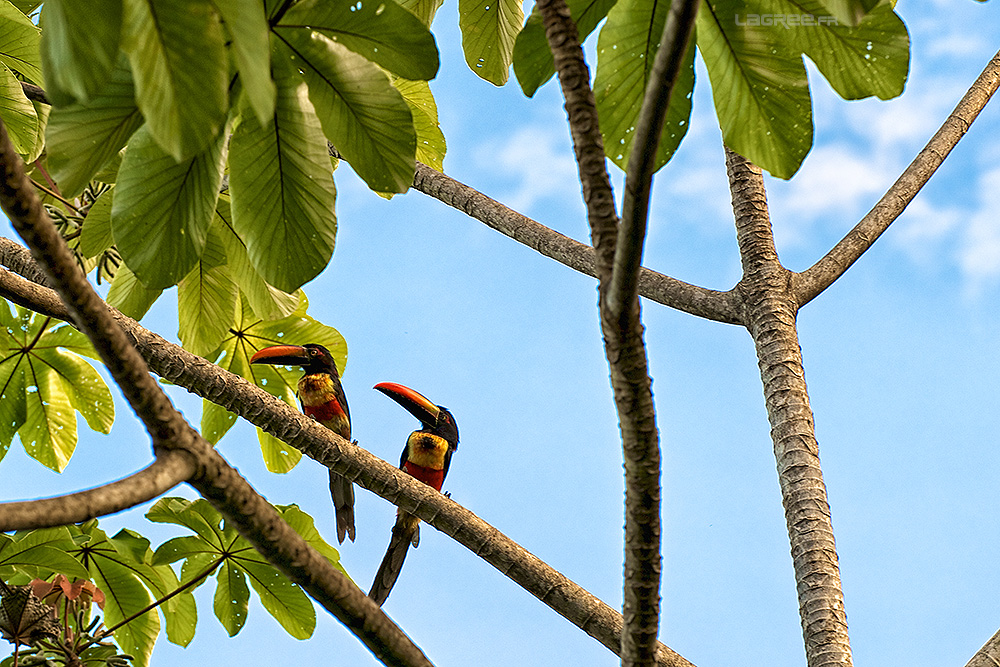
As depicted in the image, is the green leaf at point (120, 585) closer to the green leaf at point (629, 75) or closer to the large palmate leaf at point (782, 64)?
the green leaf at point (629, 75)

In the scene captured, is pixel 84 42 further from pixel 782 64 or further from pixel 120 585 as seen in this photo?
pixel 120 585

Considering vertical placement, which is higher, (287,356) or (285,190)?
(287,356)

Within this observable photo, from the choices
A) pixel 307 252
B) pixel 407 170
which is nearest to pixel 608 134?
pixel 407 170

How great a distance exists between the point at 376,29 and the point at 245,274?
0.93 m

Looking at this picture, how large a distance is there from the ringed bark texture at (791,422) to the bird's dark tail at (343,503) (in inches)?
75.9

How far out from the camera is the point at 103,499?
2.73 ft

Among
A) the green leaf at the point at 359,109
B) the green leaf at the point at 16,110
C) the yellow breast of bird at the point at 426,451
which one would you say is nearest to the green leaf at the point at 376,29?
the green leaf at the point at 359,109

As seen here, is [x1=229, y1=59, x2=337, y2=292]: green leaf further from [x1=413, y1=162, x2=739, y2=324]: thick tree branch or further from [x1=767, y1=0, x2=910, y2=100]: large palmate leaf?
[x1=413, y1=162, x2=739, y2=324]: thick tree branch

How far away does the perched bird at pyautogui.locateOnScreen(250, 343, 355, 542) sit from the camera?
3.34 metres

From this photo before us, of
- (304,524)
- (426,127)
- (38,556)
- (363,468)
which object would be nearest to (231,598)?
(304,524)

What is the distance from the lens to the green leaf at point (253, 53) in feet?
2.71

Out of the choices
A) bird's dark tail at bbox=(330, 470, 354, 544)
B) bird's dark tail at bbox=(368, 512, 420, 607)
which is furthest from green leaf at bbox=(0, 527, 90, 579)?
bird's dark tail at bbox=(330, 470, 354, 544)

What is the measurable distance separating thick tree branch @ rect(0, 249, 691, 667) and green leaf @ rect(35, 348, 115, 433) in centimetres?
106

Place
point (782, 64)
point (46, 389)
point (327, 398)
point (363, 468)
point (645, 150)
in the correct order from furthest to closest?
point (327, 398), point (46, 389), point (363, 468), point (782, 64), point (645, 150)
